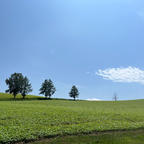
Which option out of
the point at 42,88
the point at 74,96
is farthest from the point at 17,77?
the point at 74,96

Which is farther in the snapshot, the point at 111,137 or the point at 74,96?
the point at 74,96

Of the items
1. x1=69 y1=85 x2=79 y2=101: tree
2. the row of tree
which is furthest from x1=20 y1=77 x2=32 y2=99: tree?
x1=69 y1=85 x2=79 y2=101: tree

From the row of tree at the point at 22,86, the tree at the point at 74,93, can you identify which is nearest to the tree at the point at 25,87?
the row of tree at the point at 22,86

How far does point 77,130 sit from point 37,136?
9.05 ft

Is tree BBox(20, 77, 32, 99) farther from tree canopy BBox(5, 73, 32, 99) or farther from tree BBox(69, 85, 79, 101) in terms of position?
tree BBox(69, 85, 79, 101)

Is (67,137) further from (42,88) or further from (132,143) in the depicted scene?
(42,88)

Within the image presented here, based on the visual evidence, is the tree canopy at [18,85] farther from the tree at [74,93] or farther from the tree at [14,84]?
the tree at [74,93]

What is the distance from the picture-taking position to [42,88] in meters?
63.3

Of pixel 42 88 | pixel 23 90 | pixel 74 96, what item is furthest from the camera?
pixel 74 96

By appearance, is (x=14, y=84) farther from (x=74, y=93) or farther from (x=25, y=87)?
(x=74, y=93)

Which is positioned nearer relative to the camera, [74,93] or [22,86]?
[22,86]

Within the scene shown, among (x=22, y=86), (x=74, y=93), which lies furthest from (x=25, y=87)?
(x=74, y=93)

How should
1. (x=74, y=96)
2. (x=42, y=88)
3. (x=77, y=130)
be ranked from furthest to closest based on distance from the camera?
(x=74, y=96) → (x=42, y=88) → (x=77, y=130)

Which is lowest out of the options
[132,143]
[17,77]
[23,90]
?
[132,143]
